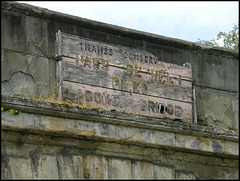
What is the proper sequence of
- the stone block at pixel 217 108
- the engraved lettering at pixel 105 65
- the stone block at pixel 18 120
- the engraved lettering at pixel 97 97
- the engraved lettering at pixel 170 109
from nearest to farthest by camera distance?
the stone block at pixel 18 120 < the engraved lettering at pixel 97 97 < the engraved lettering at pixel 105 65 < the engraved lettering at pixel 170 109 < the stone block at pixel 217 108

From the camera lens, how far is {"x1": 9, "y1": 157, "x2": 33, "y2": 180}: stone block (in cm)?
662

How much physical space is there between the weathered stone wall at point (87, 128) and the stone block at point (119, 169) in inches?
0.5

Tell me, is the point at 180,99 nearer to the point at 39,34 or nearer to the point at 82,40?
the point at 82,40

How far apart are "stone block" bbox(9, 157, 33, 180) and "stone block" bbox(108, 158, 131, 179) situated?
107 cm

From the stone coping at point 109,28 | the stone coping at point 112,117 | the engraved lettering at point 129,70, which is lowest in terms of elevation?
the stone coping at point 112,117

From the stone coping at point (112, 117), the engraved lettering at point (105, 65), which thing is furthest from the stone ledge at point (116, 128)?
the engraved lettering at point (105, 65)

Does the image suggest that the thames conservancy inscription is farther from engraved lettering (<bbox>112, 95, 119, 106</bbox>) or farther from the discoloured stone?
the discoloured stone

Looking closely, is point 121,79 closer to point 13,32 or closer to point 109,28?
point 109,28

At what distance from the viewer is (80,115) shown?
695cm

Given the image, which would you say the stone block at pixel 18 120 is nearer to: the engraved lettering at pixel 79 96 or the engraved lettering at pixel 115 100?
the engraved lettering at pixel 79 96

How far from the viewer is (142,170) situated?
7.42m

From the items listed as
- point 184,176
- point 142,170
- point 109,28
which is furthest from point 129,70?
point 184,176

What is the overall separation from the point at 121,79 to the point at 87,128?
995 mm

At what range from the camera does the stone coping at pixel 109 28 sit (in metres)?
7.30
